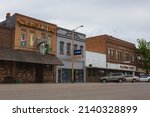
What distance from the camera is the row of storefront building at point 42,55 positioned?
36438 mm

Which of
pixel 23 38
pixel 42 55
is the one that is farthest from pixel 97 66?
pixel 23 38

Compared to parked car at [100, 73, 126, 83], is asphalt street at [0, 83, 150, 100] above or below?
below

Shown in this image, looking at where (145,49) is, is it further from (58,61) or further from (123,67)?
(58,61)

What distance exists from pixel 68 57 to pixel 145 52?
28191 millimetres

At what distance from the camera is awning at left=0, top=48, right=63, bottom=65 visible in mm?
34425

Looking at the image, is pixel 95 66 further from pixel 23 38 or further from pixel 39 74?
pixel 23 38

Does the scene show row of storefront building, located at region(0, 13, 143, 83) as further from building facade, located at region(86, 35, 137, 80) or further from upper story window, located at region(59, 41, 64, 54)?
building facade, located at region(86, 35, 137, 80)

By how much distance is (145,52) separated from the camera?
2675 inches

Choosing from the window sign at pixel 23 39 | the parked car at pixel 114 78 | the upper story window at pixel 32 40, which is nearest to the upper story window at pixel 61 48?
the upper story window at pixel 32 40

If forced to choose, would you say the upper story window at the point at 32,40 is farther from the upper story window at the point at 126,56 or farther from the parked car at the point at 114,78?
the upper story window at the point at 126,56

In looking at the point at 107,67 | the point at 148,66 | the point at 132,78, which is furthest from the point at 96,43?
the point at 148,66

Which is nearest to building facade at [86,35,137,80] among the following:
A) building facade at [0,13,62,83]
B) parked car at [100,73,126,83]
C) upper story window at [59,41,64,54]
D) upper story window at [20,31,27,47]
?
parked car at [100,73,126,83]

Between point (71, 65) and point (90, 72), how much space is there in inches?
251

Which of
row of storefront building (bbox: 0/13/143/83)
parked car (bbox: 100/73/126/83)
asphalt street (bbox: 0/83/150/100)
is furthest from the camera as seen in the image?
parked car (bbox: 100/73/126/83)
